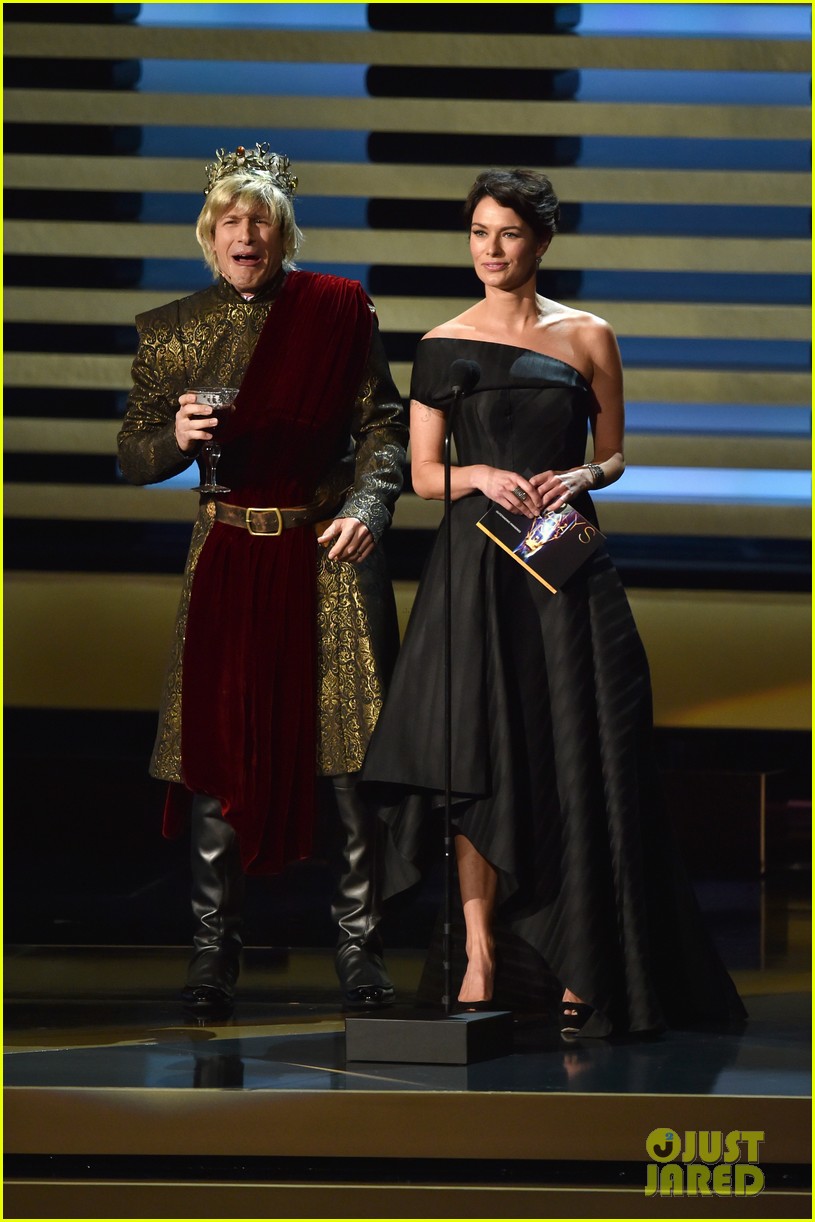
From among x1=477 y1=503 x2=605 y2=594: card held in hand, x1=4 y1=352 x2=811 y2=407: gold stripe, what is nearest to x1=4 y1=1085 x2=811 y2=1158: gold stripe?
x1=477 y1=503 x2=605 y2=594: card held in hand

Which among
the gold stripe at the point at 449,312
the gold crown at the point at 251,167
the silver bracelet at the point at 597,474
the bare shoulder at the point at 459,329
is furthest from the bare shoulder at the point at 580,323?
the gold stripe at the point at 449,312

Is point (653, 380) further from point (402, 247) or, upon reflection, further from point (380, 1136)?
point (380, 1136)

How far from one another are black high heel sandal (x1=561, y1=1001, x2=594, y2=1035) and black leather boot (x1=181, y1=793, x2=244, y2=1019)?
0.70m

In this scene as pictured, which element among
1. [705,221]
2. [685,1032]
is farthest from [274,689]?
[705,221]

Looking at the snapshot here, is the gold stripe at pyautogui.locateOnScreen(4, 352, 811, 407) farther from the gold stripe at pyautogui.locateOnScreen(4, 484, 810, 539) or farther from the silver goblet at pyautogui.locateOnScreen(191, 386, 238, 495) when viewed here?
the silver goblet at pyautogui.locateOnScreen(191, 386, 238, 495)

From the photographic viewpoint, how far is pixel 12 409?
5777 mm

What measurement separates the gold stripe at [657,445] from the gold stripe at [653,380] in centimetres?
12

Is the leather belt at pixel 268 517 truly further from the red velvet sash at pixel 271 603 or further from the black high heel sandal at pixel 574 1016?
the black high heel sandal at pixel 574 1016

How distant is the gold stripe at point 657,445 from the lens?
5.74m

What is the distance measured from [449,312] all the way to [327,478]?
7.41 ft

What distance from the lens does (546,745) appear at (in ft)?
10.9

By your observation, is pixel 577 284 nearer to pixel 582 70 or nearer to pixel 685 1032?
pixel 582 70

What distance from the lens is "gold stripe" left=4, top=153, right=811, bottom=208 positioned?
5.64 m

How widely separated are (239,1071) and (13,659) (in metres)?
3.16
